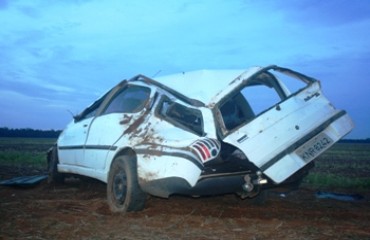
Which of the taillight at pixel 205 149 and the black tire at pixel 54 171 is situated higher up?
the taillight at pixel 205 149

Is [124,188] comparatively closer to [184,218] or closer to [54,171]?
[184,218]

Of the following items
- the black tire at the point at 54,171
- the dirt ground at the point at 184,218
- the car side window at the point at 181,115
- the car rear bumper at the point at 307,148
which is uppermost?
the car side window at the point at 181,115

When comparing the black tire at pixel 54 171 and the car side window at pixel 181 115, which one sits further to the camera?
the black tire at pixel 54 171

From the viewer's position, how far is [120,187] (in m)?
5.41

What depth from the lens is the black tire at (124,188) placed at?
16.8 ft

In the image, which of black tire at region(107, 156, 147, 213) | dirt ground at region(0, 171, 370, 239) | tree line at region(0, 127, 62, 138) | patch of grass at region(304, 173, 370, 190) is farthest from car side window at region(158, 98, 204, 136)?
tree line at region(0, 127, 62, 138)

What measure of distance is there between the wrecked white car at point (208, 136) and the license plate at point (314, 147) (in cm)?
1

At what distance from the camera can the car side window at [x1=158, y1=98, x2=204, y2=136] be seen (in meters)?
4.98

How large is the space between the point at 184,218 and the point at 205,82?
1755mm

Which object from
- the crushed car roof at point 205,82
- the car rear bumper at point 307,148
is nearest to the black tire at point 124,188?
the crushed car roof at point 205,82

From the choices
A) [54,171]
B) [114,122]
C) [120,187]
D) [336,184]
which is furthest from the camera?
[336,184]

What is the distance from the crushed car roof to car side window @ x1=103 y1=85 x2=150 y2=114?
1.20 ft

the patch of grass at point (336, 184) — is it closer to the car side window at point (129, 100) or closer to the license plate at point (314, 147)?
the license plate at point (314, 147)

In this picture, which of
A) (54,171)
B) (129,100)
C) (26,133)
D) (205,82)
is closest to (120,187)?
(129,100)
